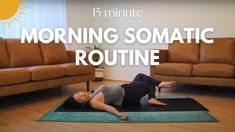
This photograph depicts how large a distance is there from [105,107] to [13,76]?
3.82 ft

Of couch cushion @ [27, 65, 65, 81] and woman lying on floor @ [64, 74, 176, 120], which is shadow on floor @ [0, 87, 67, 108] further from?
woman lying on floor @ [64, 74, 176, 120]

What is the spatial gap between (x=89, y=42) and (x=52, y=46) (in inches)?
52.6

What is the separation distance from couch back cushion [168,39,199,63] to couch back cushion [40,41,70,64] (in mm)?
1703

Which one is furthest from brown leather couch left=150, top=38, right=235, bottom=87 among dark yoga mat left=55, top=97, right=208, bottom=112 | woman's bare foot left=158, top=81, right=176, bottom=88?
woman's bare foot left=158, top=81, right=176, bottom=88

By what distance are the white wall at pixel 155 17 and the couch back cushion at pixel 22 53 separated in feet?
4.53

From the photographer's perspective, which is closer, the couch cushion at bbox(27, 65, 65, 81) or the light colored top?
the light colored top

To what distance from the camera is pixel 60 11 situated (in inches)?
209

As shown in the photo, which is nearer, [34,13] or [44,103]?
[44,103]

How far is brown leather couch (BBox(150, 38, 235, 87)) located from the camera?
373 centimetres

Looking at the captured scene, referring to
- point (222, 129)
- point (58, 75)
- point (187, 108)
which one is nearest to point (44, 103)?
point (58, 75)

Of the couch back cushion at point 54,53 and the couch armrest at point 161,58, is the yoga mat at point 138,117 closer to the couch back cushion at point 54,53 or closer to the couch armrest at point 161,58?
the couch armrest at point 161,58

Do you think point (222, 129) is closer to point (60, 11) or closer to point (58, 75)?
point (58, 75)

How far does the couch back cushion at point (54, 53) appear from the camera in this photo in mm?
4285

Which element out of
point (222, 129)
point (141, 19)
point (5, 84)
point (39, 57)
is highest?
point (141, 19)
